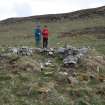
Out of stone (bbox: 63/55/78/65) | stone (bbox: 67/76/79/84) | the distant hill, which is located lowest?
the distant hill

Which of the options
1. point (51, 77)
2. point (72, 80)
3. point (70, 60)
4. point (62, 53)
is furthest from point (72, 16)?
point (72, 80)

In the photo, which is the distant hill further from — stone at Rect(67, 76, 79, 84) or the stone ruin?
stone at Rect(67, 76, 79, 84)

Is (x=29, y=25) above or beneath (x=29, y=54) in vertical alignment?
beneath

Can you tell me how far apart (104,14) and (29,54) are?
1528 inches

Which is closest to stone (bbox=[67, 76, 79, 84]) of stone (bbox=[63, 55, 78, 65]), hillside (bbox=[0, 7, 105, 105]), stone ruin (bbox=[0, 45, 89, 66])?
hillside (bbox=[0, 7, 105, 105])

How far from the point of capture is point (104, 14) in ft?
183

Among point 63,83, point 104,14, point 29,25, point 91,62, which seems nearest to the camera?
point 63,83

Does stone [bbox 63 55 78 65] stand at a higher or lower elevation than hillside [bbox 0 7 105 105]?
higher

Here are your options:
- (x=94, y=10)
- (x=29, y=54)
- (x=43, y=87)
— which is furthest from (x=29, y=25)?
(x=43, y=87)

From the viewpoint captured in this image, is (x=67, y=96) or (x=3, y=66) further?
(x=3, y=66)

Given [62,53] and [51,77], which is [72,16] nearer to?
[62,53]

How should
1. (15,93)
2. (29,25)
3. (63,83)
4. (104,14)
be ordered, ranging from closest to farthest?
(15,93) < (63,83) < (104,14) < (29,25)

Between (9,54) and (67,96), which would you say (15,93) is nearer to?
(67,96)

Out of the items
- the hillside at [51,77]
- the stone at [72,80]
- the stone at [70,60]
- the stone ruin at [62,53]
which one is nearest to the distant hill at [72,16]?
the stone ruin at [62,53]
